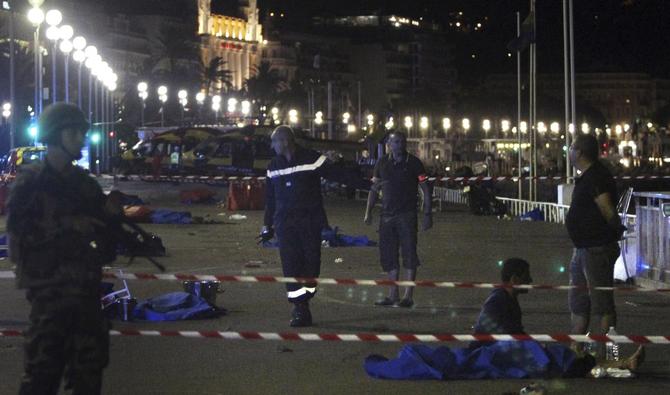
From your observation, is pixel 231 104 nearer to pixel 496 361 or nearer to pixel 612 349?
pixel 612 349

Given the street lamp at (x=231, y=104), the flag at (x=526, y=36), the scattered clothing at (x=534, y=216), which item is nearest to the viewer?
the scattered clothing at (x=534, y=216)

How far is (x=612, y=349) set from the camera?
11398 mm

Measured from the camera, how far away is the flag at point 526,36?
128 feet

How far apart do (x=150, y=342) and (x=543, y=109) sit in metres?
127

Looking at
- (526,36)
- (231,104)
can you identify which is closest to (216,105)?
(231,104)

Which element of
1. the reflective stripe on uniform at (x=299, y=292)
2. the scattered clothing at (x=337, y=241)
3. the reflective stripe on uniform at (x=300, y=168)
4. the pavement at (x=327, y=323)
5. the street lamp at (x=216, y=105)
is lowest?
the pavement at (x=327, y=323)

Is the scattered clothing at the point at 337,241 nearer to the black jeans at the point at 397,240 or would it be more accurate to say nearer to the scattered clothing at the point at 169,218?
the scattered clothing at the point at 169,218

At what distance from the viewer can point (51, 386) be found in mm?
7574

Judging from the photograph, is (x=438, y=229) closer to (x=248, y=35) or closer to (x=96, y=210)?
(x=96, y=210)

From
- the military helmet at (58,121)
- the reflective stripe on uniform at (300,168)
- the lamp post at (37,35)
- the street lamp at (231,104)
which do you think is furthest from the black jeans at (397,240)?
the street lamp at (231,104)

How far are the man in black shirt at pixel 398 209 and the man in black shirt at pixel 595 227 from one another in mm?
4041

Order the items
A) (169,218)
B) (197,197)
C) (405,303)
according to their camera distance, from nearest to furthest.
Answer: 1. (405,303)
2. (169,218)
3. (197,197)

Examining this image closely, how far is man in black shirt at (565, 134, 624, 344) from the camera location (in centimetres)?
1104

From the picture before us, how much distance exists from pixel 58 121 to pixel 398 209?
7.80 meters
